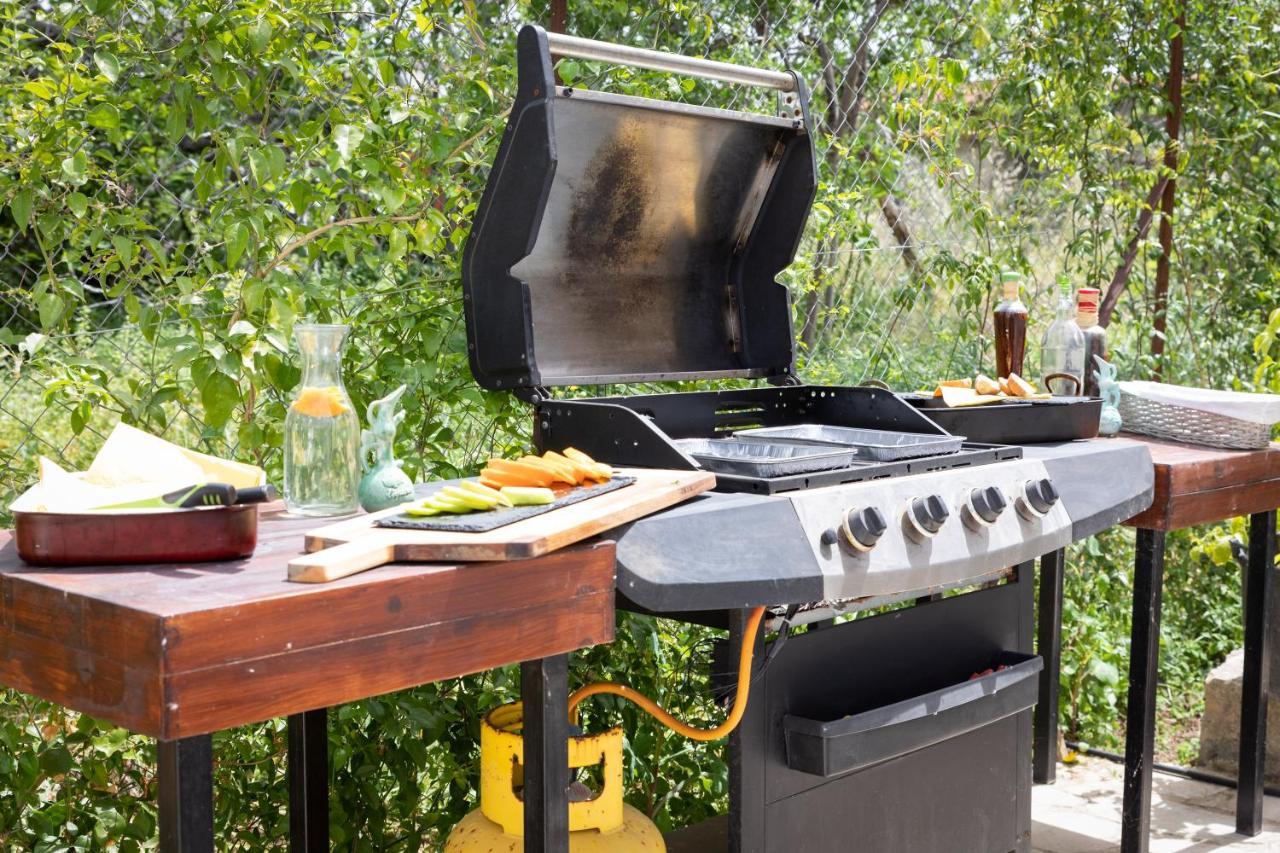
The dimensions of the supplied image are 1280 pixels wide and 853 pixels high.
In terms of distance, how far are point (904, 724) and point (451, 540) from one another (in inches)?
39.5

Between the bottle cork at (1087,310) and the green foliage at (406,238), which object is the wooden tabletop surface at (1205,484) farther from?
the green foliage at (406,238)

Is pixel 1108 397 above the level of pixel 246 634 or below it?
above

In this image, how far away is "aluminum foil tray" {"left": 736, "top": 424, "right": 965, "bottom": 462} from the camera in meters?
2.20

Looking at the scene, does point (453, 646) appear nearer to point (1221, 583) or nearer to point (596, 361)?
point (596, 361)

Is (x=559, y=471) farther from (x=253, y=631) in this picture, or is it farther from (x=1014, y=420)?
(x=1014, y=420)

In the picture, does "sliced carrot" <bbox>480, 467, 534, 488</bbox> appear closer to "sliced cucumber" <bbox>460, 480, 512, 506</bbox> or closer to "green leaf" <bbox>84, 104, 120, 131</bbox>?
"sliced cucumber" <bbox>460, 480, 512, 506</bbox>

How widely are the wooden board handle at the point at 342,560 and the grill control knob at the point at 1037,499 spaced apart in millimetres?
1164

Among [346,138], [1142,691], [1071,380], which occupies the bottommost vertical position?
[1142,691]

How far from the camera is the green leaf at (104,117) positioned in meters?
2.23

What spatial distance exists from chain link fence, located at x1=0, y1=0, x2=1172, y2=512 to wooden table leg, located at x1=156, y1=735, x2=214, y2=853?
3.32 ft

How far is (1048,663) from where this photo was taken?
12.1 ft

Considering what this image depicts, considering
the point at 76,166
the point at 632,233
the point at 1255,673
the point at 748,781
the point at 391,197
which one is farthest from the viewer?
the point at 1255,673

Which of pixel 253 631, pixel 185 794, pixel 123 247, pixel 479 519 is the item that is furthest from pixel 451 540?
pixel 123 247

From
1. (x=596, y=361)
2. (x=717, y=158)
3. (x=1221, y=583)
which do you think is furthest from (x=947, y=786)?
(x=1221, y=583)
